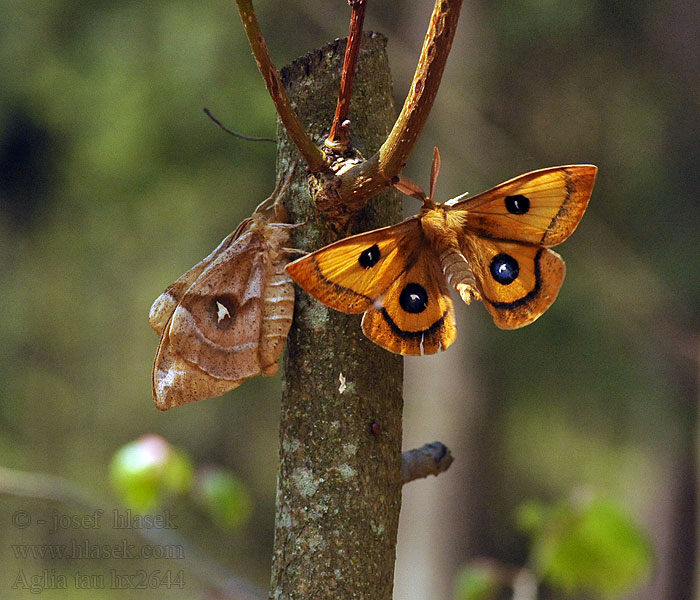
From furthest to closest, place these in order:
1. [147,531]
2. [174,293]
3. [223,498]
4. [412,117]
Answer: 1. [223,498]
2. [147,531]
3. [174,293]
4. [412,117]

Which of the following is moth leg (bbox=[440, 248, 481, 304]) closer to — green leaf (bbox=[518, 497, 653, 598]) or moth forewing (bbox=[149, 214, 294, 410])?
moth forewing (bbox=[149, 214, 294, 410])

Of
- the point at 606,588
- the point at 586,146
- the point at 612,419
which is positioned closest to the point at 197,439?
the point at 612,419

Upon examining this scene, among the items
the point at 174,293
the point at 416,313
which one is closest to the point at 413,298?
the point at 416,313

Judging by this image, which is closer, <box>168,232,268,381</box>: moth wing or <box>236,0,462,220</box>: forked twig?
<box>236,0,462,220</box>: forked twig

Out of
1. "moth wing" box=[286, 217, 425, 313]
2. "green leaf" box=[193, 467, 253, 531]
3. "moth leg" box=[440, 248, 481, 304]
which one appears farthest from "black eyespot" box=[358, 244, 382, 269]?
"green leaf" box=[193, 467, 253, 531]

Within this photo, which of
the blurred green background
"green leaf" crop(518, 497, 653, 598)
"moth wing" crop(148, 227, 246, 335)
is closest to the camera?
"moth wing" crop(148, 227, 246, 335)

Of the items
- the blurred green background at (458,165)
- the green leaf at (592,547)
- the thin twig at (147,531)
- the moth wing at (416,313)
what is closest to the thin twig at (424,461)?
the moth wing at (416,313)

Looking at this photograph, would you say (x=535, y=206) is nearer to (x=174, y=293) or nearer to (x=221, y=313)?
(x=221, y=313)
